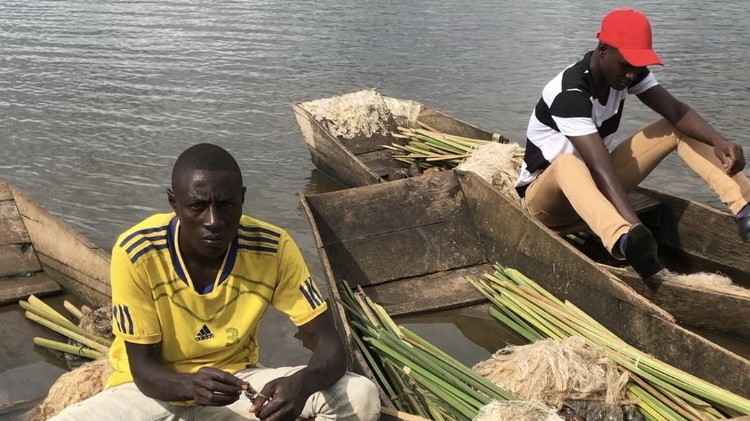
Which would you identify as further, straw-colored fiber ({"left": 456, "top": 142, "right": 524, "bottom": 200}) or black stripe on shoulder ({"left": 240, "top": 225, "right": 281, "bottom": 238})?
straw-colored fiber ({"left": 456, "top": 142, "right": 524, "bottom": 200})

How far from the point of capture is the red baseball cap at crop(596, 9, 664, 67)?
4055mm

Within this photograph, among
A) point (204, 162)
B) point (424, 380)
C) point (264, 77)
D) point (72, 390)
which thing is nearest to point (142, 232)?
point (204, 162)

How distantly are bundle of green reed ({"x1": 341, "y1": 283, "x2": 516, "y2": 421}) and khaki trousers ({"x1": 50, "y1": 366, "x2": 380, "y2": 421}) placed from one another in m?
0.46

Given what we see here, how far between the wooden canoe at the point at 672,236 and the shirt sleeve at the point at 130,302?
252 centimetres

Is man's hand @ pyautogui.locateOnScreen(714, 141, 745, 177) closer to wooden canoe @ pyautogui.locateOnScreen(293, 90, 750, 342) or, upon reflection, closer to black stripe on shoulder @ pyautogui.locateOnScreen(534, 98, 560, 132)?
wooden canoe @ pyautogui.locateOnScreen(293, 90, 750, 342)

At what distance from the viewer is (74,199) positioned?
720 centimetres

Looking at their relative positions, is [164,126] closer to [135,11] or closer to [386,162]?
[386,162]

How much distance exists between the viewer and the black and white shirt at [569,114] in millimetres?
4398

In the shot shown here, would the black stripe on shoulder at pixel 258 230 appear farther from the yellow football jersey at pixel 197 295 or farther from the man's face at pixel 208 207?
the man's face at pixel 208 207

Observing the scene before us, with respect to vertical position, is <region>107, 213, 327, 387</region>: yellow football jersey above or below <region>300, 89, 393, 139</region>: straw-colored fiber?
above

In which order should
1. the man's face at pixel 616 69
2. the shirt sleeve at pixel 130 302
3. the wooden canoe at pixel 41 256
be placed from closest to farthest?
the shirt sleeve at pixel 130 302, the man's face at pixel 616 69, the wooden canoe at pixel 41 256

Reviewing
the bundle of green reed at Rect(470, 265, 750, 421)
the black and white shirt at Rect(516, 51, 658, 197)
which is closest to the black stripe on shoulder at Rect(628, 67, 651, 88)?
the black and white shirt at Rect(516, 51, 658, 197)

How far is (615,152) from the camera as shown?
4949mm

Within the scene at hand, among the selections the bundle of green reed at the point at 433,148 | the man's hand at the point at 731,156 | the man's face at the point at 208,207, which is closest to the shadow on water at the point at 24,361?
the man's face at the point at 208,207
